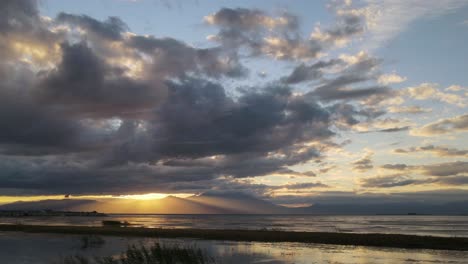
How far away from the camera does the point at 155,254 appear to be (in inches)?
868

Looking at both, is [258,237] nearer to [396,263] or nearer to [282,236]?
[282,236]

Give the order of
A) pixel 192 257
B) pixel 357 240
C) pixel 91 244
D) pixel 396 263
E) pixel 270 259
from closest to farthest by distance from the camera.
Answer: pixel 192 257 → pixel 396 263 → pixel 270 259 → pixel 91 244 → pixel 357 240

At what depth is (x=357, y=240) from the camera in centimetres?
5431

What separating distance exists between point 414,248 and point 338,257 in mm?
13468

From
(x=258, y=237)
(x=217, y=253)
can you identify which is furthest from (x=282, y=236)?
(x=217, y=253)

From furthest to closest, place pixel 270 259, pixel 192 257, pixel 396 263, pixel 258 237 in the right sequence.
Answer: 1. pixel 258 237
2. pixel 270 259
3. pixel 396 263
4. pixel 192 257

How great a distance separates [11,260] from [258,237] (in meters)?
34.6

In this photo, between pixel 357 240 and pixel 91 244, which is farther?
pixel 357 240

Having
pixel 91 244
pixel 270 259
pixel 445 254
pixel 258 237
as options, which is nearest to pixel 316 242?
pixel 258 237

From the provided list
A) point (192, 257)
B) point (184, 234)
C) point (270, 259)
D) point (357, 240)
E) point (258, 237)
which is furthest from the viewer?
point (184, 234)

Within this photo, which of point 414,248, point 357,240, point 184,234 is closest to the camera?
point 414,248

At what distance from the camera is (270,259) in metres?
36.1

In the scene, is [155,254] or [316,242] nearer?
[155,254]

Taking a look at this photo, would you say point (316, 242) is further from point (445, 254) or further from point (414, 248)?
point (445, 254)
